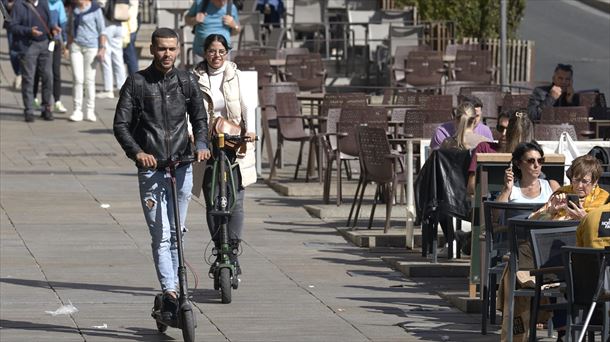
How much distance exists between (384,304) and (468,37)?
17.1 m

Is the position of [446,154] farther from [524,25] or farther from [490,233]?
[524,25]

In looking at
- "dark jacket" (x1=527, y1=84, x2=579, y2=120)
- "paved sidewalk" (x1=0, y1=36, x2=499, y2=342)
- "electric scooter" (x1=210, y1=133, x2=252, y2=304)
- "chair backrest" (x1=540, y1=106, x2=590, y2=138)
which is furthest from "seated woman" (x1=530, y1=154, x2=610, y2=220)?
"dark jacket" (x1=527, y1=84, x2=579, y2=120)

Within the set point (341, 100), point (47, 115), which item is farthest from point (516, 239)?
point (47, 115)

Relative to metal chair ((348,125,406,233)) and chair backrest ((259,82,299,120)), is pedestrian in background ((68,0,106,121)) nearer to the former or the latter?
chair backrest ((259,82,299,120))

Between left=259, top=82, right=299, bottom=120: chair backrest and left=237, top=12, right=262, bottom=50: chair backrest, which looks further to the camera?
left=237, top=12, right=262, bottom=50: chair backrest

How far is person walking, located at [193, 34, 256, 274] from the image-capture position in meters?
12.5

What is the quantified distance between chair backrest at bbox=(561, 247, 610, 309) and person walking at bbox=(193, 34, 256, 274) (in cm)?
368

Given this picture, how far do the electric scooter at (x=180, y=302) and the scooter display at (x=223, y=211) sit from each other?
3.76 ft

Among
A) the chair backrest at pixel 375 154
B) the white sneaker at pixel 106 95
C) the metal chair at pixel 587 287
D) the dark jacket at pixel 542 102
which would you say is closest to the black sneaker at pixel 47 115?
the white sneaker at pixel 106 95

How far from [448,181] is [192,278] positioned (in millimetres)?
2135

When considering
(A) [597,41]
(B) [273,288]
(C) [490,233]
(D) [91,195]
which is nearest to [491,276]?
(C) [490,233]

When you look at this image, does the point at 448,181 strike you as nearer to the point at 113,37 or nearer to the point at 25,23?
the point at 25,23

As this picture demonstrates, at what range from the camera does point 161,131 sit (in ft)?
36.2

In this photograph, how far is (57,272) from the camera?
1343 cm
